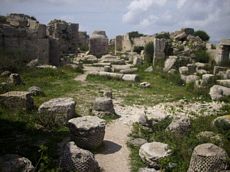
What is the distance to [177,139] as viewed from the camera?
8.87 m

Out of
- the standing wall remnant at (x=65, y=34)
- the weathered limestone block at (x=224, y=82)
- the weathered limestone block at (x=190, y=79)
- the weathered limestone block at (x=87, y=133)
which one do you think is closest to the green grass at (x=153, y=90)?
the weathered limestone block at (x=190, y=79)

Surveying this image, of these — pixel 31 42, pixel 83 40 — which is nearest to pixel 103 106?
pixel 31 42

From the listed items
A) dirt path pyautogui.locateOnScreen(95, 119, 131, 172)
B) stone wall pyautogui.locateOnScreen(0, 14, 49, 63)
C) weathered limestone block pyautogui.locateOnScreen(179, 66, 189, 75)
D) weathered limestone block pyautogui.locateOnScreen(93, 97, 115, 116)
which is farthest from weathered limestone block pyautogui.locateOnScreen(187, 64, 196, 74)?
dirt path pyautogui.locateOnScreen(95, 119, 131, 172)

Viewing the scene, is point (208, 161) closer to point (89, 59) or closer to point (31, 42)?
point (31, 42)

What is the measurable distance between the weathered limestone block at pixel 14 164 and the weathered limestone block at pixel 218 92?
9.93 m

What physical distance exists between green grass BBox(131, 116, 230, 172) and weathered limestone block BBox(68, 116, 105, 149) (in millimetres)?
967

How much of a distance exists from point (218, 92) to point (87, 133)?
8291mm

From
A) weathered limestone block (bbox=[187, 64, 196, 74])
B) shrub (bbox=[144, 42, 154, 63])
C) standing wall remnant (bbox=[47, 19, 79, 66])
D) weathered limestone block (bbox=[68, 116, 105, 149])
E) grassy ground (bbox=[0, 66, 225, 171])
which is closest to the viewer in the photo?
grassy ground (bbox=[0, 66, 225, 171])

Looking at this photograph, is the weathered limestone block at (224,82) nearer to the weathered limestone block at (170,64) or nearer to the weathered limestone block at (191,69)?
the weathered limestone block at (191,69)

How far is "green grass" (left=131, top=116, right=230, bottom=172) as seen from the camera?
24.6ft

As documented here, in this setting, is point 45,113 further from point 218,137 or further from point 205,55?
point 205,55

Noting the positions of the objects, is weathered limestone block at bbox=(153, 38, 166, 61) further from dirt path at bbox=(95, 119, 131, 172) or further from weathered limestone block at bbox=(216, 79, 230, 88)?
dirt path at bbox=(95, 119, 131, 172)

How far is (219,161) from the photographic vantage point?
698cm

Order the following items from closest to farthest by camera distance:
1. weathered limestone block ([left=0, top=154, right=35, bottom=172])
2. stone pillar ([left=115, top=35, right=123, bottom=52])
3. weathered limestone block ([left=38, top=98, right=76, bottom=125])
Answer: weathered limestone block ([left=0, top=154, right=35, bottom=172]), weathered limestone block ([left=38, top=98, right=76, bottom=125]), stone pillar ([left=115, top=35, right=123, bottom=52])
